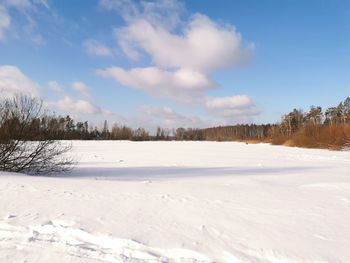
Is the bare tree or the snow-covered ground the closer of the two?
the snow-covered ground

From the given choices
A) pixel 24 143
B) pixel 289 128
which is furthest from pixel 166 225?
pixel 289 128

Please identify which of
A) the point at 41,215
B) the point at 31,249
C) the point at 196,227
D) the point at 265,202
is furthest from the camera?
the point at 265,202

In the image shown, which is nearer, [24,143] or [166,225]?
[166,225]

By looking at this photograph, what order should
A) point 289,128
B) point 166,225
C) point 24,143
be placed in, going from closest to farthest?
point 166,225 < point 24,143 < point 289,128

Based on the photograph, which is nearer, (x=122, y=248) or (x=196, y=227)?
(x=122, y=248)

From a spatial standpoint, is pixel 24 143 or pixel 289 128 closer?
pixel 24 143

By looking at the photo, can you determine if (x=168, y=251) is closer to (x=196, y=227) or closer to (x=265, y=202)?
(x=196, y=227)

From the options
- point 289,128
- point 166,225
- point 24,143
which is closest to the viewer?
point 166,225

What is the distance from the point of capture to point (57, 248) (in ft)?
11.0

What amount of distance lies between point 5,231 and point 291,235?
3350mm

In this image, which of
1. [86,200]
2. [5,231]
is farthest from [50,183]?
[5,231]

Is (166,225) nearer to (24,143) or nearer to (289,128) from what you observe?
(24,143)

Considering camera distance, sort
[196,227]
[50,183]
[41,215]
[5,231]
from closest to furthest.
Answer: [5,231] < [196,227] < [41,215] < [50,183]

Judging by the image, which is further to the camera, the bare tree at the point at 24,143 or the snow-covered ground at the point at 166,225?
the bare tree at the point at 24,143
